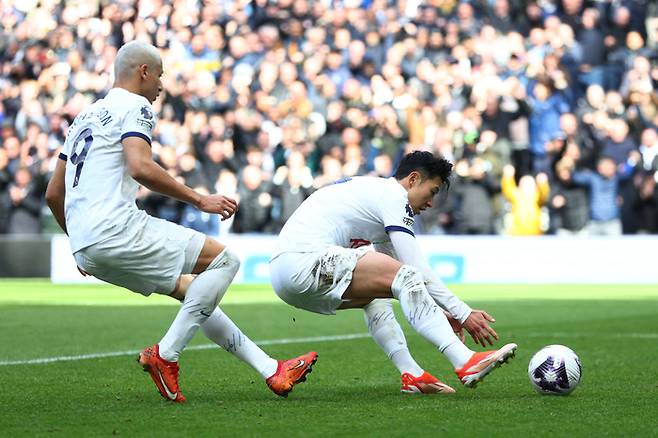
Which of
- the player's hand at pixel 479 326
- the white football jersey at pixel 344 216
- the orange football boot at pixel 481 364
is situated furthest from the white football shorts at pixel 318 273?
the orange football boot at pixel 481 364

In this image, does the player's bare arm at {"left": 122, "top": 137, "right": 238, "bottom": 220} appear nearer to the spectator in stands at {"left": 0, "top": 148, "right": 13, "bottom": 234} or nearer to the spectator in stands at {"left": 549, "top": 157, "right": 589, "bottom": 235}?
the spectator in stands at {"left": 549, "top": 157, "right": 589, "bottom": 235}

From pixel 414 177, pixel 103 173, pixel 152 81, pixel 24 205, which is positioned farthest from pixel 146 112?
pixel 24 205

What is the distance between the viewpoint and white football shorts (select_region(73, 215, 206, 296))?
23.3 feet

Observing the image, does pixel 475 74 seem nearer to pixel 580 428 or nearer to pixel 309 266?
pixel 309 266

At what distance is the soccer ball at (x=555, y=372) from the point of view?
24.2ft

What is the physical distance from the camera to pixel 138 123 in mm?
7000

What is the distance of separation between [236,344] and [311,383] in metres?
1.05

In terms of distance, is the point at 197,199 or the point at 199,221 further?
the point at 199,221

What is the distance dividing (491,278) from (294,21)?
6.36m

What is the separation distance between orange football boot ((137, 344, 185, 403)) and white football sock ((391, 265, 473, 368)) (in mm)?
1281

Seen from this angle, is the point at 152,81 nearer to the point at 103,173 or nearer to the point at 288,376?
the point at 103,173

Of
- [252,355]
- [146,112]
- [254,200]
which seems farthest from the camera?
[254,200]

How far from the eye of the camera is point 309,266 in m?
7.58

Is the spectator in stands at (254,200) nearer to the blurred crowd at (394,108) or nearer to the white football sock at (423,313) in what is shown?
the blurred crowd at (394,108)
